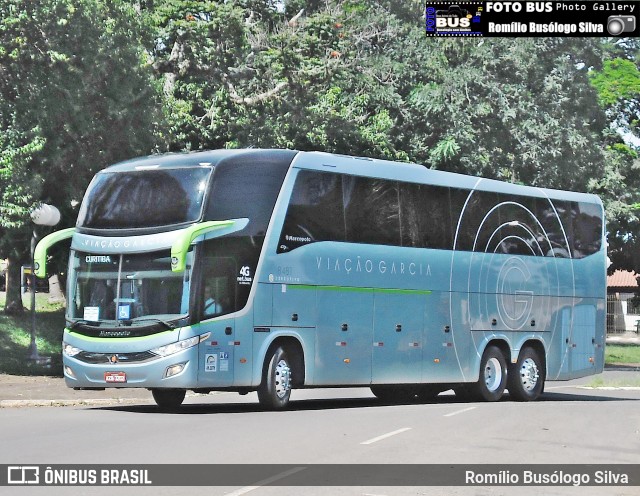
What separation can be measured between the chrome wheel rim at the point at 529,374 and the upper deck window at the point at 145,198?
33.9ft

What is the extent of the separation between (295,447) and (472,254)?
489 inches

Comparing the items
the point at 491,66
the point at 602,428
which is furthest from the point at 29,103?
the point at 491,66

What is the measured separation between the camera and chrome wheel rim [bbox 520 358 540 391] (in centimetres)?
2869

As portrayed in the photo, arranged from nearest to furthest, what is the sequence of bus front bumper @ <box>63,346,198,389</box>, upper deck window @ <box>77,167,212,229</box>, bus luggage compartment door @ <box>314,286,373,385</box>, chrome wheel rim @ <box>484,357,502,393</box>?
bus front bumper @ <box>63,346,198,389</box> → upper deck window @ <box>77,167,212,229</box> → bus luggage compartment door @ <box>314,286,373,385</box> → chrome wheel rim @ <box>484,357,502,393</box>

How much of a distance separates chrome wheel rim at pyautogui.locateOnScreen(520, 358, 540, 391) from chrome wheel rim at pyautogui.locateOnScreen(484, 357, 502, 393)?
0.78 metres

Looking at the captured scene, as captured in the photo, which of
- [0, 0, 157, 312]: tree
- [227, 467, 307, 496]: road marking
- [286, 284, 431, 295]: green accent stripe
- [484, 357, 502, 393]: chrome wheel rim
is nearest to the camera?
[227, 467, 307, 496]: road marking

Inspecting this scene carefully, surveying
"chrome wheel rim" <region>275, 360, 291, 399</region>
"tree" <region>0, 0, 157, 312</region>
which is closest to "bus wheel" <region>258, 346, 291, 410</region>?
"chrome wheel rim" <region>275, 360, 291, 399</region>

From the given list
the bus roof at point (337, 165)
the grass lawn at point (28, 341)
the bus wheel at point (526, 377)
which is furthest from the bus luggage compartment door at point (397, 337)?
the grass lawn at point (28, 341)

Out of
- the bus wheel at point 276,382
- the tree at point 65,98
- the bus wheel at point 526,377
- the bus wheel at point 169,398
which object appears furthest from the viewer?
the tree at point 65,98

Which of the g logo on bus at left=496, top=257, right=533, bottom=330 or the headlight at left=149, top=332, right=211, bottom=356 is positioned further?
the g logo on bus at left=496, top=257, right=533, bottom=330

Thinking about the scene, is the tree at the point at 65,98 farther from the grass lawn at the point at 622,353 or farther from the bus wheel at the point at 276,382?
the grass lawn at the point at 622,353

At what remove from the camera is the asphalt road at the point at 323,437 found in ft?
45.1

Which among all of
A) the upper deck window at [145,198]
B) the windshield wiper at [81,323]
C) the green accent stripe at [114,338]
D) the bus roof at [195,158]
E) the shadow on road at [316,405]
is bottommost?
the shadow on road at [316,405]

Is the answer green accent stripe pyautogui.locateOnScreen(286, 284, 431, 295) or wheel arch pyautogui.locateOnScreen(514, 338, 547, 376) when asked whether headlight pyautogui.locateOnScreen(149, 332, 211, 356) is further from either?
wheel arch pyautogui.locateOnScreen(514, 338, 547, 376)
